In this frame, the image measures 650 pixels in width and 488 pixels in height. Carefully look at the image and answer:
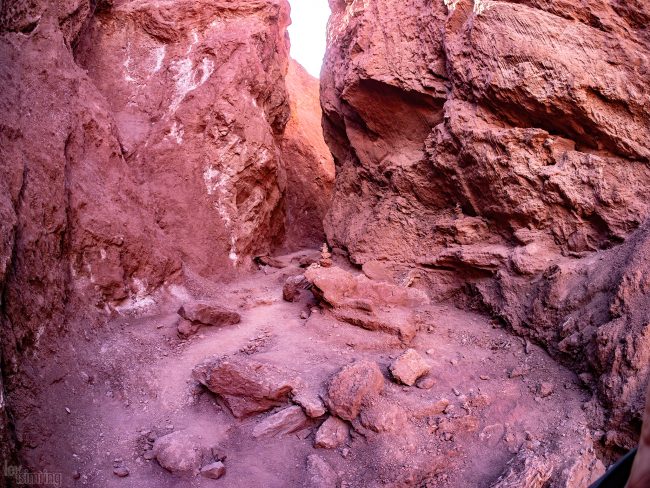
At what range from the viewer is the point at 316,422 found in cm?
430

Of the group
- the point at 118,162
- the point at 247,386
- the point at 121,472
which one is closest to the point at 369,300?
the point at 247,386

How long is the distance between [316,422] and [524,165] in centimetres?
403

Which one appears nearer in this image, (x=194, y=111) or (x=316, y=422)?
(x=316, y=422)

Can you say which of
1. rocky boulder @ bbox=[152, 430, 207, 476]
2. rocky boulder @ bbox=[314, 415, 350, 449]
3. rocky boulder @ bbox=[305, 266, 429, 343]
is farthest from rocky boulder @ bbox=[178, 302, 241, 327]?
rocky boulder @ bbox=[314, 415, 350, 449]

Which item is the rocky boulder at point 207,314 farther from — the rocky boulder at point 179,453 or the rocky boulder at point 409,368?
the rocky boulder at point 409,368

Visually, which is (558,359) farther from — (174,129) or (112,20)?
(112,20)

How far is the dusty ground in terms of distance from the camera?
381cm

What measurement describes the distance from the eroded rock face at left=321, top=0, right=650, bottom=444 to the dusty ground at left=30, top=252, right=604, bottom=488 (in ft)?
1.66

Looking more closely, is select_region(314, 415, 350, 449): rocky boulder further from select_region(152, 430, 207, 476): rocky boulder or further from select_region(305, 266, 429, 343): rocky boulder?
select_region(305, 266, 429, 343): rocky boulder

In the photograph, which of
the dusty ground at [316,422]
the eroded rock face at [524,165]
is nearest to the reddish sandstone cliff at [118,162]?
the dusty ground at [316,422]

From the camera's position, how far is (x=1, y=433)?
3.28 metres

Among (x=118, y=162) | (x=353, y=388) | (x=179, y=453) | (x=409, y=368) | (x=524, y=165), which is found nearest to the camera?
(x=179, y=453)

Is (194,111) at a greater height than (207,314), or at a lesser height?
greater

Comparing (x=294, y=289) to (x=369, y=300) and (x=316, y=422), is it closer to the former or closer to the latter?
(x=369, y=300)
